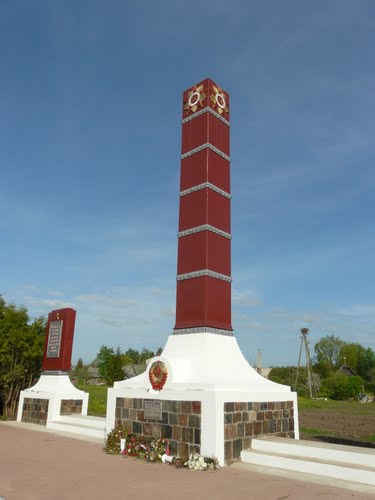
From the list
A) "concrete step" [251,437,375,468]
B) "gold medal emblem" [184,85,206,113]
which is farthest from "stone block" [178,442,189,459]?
"gold medal emblem" [184,85,206,113]

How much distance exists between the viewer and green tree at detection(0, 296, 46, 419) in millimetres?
18422

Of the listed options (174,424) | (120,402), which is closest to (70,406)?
(120,402)

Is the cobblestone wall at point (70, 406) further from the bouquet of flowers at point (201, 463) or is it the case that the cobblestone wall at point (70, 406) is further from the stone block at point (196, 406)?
the bouquet of flowers at point (201, 463)

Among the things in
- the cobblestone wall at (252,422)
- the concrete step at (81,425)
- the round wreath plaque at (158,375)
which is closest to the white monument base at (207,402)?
the cobblestone wall at (252,422)

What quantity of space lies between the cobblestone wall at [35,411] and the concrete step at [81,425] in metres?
0.79

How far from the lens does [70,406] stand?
1672 centimetres

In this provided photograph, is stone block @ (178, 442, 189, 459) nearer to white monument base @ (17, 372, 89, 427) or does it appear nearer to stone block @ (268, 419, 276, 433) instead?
stone block @ (268, 419, 276, 433)

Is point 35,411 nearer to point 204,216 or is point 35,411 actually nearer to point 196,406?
point 196,406

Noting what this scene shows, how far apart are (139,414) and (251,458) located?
10.2ft

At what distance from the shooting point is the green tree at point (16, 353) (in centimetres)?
1842

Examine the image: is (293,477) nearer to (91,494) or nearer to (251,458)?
(251,458)

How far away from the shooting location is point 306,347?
40906mm

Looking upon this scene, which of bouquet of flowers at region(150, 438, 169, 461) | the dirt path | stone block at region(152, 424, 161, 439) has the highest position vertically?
stone block at region(152, 424, 161, 439)

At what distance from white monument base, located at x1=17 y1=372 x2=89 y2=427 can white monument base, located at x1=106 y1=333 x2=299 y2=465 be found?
19.2 feet
